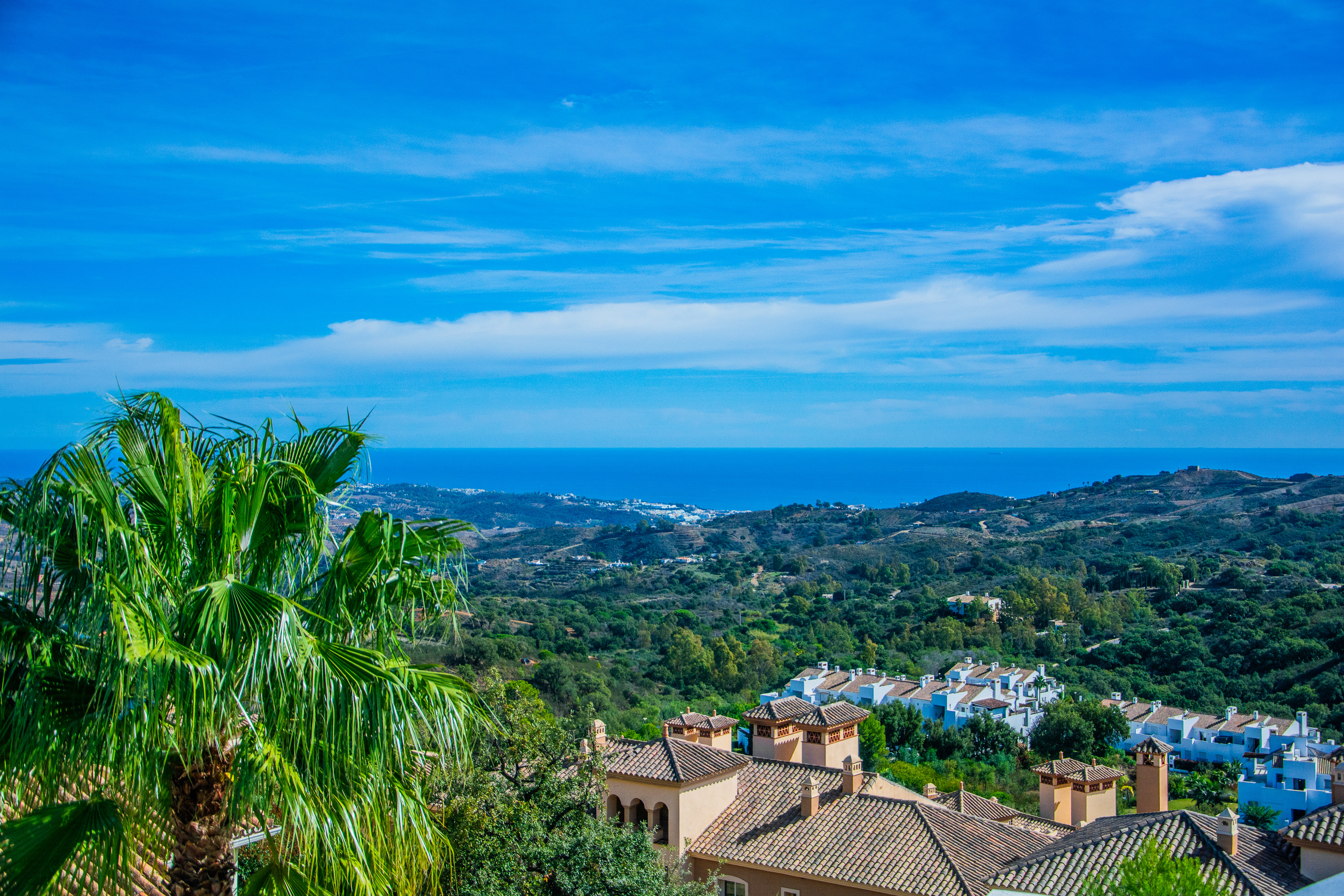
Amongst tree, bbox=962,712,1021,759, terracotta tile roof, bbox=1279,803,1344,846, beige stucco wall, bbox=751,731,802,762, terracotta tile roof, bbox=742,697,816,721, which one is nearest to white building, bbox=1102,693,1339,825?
tree, bbox=962,712,1021,759

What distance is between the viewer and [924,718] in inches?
1759

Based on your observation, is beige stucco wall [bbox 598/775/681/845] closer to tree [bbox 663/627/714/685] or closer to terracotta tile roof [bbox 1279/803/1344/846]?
terracotta tile roof [bbox 1279/803/1344/846]

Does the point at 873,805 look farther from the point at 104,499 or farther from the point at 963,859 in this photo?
the point at 104,499

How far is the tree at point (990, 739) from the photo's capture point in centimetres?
3916

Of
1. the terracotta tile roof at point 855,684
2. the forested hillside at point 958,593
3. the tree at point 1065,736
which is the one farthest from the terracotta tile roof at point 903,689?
the tree at point 1065,736

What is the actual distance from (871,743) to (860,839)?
20.1 meters

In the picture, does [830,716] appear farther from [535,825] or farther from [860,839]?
[535,825]

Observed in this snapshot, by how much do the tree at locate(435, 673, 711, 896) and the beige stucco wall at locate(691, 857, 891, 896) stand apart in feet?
9.71

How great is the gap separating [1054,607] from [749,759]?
189 feet

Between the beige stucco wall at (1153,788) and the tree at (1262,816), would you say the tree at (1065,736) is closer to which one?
the tree at (1262,816)

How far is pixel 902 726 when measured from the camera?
41.3 meters

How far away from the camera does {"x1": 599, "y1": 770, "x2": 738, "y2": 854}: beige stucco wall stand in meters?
16.6

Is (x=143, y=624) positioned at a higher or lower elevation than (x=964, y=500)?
lower

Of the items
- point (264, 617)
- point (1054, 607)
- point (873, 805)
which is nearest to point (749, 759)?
point (873, 805)
